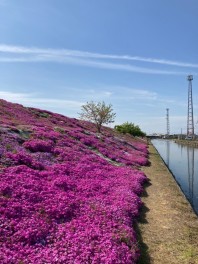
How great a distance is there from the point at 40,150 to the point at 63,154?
5.71ft

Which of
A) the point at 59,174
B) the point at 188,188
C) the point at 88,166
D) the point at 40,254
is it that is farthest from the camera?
the point at 188,188

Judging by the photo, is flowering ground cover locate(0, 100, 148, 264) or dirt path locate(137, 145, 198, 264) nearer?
flowering ground cover locate(0, 100, 148, 264)

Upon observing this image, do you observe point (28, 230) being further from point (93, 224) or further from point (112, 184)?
point (112, 184)

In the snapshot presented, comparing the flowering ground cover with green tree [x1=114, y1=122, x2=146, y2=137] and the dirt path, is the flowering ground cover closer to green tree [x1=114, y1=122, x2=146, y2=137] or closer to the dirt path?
the dirt path

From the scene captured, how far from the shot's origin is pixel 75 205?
14.4 metres

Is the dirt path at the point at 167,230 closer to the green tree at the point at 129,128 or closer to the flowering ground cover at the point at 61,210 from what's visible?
the flowering ground cover at the point at 61,210

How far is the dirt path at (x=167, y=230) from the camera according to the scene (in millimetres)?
11888

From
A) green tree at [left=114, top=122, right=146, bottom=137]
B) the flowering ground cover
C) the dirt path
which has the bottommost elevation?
the dirt path

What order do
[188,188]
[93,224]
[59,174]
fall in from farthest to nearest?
[188,188] < [59,174] < [93,224]

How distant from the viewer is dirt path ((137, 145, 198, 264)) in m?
11.9

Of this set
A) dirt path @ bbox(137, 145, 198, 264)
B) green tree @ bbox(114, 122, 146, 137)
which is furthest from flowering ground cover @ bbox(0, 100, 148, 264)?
green tree @ bbox(114, 122, 146, 137)

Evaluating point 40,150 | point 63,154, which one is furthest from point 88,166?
point 40,150

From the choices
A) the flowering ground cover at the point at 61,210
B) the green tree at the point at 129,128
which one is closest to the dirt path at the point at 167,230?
the flowering ground cover at the point at 61,210

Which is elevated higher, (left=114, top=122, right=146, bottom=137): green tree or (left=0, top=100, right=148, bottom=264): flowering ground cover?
Answer: (left=114, top=122, right=146, bottom=137): green tree
